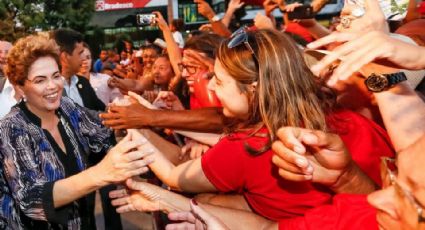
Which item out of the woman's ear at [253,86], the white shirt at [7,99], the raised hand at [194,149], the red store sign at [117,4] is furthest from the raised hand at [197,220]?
the red store sign at [117,4]

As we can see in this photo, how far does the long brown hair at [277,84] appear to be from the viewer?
2.03 meters

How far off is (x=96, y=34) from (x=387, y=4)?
926 inches

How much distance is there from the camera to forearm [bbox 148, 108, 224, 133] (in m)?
2.98

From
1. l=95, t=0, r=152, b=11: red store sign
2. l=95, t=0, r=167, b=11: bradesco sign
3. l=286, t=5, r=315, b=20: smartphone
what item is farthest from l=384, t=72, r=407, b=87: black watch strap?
l=95, t=0, r=152, b=11: red store sign

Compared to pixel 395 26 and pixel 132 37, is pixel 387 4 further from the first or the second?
pixel 132 37

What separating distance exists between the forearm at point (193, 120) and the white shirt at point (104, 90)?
3.12 m

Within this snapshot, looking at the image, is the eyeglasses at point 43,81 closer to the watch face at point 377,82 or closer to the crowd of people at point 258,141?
the crowd of people at point 258,141

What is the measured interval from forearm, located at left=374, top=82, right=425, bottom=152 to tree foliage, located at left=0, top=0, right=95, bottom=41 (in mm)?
20510

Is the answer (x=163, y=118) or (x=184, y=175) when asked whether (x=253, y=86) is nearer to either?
(x=184, y=175)

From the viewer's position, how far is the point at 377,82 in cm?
171

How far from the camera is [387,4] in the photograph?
3172mm

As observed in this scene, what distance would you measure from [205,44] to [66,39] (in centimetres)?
211

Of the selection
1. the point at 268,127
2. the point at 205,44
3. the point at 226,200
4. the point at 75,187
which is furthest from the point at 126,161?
the point at 205,44

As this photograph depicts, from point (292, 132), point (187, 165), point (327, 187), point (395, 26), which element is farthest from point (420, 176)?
point (395, 26)
